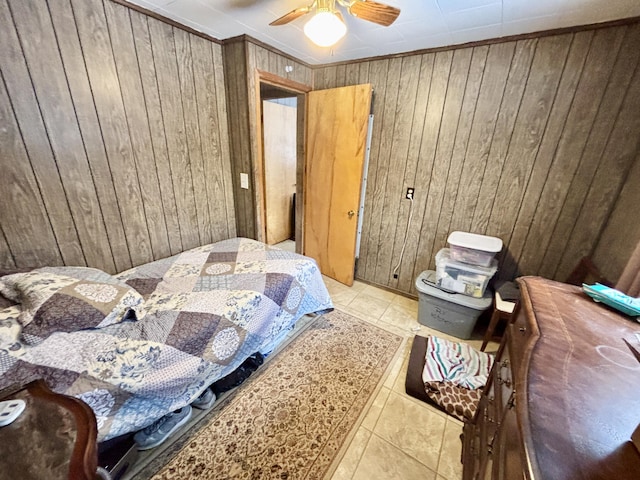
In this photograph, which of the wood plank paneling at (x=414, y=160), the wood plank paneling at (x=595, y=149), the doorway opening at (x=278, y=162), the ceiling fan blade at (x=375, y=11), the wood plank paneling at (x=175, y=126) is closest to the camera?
the ceiling fan blade at (x=375, y=11)

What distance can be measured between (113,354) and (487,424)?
154 cm

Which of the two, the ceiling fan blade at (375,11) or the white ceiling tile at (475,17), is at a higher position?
the white ceiling tile at (475,17)

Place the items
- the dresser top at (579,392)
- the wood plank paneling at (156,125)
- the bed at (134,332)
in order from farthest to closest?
the wood plank paneling at (156,125), the bed at (134,332), the dresser top at (579,392)

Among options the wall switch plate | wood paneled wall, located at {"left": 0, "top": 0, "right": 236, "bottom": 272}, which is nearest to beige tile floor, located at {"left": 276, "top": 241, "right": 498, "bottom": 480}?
the wall switch plate

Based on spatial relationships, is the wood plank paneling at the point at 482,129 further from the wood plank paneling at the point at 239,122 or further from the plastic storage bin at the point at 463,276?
the wood plank paneling at the point at 239,122

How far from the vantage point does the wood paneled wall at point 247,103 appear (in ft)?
6.77

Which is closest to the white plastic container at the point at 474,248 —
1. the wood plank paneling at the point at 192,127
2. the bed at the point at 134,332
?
the bed at the point at 134,332

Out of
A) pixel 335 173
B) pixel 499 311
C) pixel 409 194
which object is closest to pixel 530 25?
pixel 409 194

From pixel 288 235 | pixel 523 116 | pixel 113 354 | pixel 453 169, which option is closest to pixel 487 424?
pixel 113 354

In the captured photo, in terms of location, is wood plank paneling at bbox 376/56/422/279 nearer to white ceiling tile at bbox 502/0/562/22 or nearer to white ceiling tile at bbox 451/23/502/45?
white ceiling tile at bbox 451/23/502/45

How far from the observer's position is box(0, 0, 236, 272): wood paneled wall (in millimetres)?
1327

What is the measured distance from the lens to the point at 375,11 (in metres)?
1.24

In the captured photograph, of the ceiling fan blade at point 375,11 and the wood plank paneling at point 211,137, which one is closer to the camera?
the ceiling fan blade at point 375,11

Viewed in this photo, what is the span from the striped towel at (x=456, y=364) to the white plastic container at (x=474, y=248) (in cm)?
67
